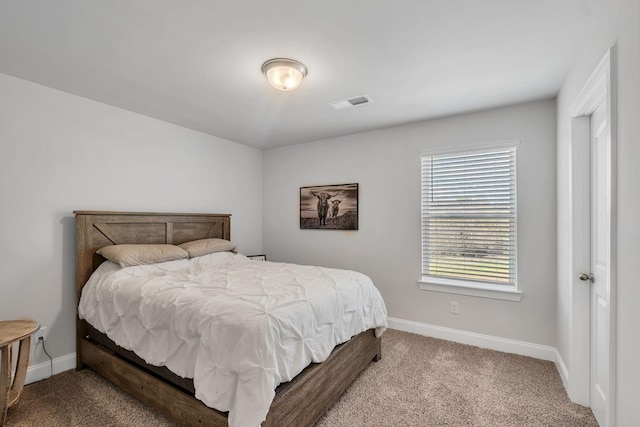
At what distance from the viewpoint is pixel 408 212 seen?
3492 mm

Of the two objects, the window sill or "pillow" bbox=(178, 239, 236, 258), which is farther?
"pillow" bbox=(178, 239, 236, 258)

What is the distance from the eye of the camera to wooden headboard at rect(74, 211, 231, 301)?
261 centimetres

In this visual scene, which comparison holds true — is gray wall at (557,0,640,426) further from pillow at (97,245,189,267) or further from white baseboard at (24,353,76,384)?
white baseboard at (24,353,76,384)

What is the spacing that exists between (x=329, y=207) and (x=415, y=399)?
2476mm

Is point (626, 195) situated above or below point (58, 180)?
below

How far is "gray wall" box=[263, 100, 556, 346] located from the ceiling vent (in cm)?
87

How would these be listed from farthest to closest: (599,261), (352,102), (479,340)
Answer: (479,340) < (352,102) < (599,261)

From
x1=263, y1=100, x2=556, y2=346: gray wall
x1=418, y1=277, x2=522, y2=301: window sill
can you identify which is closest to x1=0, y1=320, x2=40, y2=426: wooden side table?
x1=263, y1=100, x2=556, y2=346: gray wall

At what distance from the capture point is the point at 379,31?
1.77 metres

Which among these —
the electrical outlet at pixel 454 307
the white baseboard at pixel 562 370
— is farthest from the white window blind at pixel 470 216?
the white baseboard at pixel 562 370

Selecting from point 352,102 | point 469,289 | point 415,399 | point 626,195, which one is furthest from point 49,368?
point 626,195

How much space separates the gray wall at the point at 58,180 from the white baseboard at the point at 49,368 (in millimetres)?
50

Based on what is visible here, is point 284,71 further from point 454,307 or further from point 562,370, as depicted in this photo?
point 562,370

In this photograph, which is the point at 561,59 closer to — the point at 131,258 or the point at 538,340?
the point at 538,340
